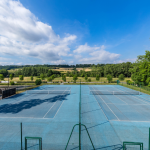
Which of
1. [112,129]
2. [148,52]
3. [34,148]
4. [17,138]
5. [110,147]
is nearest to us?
[34,148]

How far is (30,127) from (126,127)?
8217 millimetres

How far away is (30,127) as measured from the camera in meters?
8.05

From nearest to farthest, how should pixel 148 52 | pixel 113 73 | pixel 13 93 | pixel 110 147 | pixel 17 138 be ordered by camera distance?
pixel 110 147 → pixel 17 138 → pixel 13 93 → pixel 148 52 → pixel 113 73

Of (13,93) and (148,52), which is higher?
(148,52)

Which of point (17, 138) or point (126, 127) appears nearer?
point (17, 138)

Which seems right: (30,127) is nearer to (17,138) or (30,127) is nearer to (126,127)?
(17,138)

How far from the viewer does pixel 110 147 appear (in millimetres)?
5930

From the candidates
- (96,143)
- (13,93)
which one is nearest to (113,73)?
(13,93)

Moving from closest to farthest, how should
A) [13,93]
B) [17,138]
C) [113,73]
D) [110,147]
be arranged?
1. [110,147]
2. [17,138]
3. [13,93]
4. [113,73]

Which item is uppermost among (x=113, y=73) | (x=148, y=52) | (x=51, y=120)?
(x=148, y=52)

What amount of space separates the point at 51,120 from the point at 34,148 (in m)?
4.08

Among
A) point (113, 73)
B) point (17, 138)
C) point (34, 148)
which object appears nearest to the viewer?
point (34, 148)

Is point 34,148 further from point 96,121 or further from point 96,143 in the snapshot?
point 96,121

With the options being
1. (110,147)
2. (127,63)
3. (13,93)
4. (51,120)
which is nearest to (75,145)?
(110,147)
